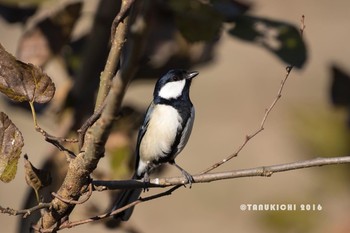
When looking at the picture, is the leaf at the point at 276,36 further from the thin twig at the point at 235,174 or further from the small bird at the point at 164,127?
the thin twig at the point at 235,174

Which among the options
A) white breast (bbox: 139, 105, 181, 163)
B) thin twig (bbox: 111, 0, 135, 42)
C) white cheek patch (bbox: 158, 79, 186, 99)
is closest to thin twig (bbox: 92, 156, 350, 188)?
thin twig (bbox: 111, 0, 135, 42)

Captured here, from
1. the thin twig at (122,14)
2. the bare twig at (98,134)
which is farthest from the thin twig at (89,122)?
the thin twig at (122,14)

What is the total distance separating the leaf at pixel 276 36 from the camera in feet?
8.27

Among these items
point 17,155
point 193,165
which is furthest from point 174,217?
point 17,155

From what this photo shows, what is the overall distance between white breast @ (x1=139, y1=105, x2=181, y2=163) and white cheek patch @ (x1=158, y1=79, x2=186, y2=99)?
4 cm

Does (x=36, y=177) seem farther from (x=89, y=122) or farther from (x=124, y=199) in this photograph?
(x=124, y=199)

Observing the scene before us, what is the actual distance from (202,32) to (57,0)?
51 centimetres

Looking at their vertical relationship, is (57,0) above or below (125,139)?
above

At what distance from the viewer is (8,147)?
172cm

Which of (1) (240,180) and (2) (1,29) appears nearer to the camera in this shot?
(1) (240,180)

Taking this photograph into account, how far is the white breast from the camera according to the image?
101 inches

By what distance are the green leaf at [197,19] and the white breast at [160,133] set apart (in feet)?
0.89

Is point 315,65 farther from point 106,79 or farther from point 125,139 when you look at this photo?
point 106,79

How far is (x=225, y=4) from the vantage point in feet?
8.37
